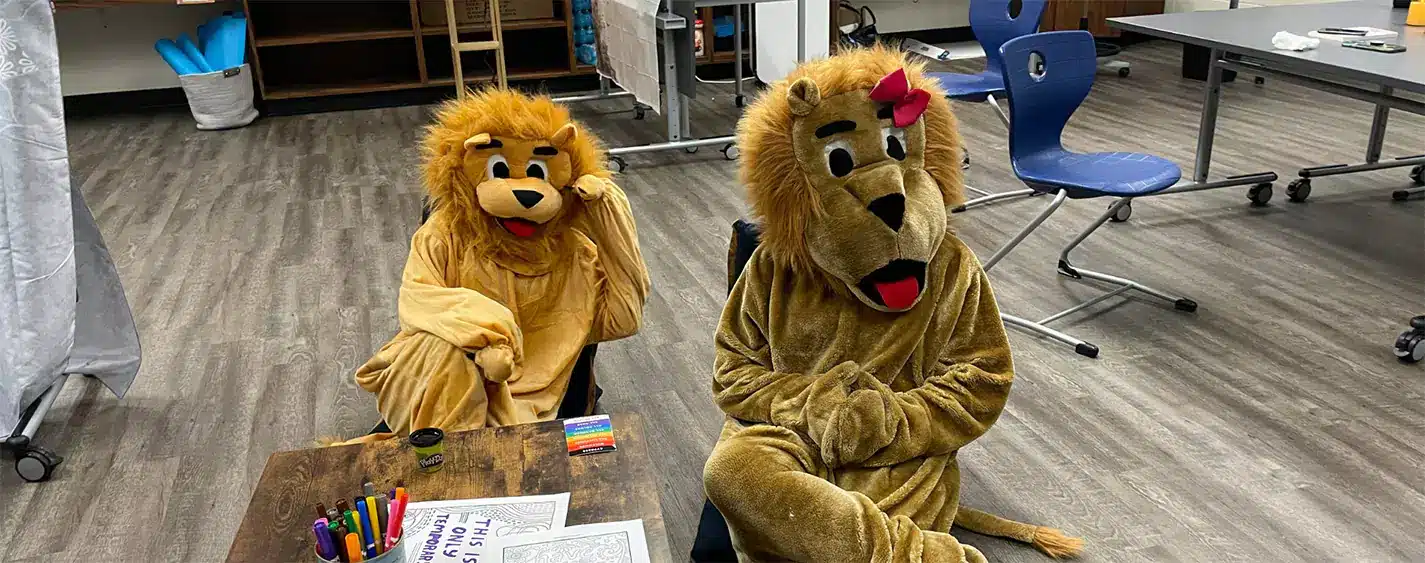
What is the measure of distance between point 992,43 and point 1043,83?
128 cm

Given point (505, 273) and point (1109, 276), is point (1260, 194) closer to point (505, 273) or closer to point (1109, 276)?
point (1109, 276)

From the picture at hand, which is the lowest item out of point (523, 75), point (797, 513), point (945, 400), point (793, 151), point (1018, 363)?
point (1018, 363)

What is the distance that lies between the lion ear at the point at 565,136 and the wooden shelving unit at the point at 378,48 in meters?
4.34

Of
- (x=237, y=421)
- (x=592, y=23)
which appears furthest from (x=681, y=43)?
(x=237, y=421)

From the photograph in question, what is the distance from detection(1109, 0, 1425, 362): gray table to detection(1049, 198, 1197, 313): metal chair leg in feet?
1.72

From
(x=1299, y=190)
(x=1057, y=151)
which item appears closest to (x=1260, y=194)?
(x=1299, y=190)

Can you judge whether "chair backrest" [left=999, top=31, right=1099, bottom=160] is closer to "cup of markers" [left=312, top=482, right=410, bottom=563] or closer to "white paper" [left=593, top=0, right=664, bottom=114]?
"white paper" [left=593, top=0, right=664, bottom=114]

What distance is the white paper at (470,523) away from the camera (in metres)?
1.30

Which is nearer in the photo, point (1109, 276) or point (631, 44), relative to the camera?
point (1109, 276)

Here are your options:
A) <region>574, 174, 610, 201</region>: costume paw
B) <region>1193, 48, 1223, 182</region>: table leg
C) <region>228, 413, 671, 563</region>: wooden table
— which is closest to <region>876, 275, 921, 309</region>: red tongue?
<region>228, 413, 671, 563</region>: wooden table

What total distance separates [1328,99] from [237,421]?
5.44 m

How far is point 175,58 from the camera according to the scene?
5.57m

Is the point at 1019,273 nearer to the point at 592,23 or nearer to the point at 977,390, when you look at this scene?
the point at 977,390

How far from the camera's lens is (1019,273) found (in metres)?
3.26
